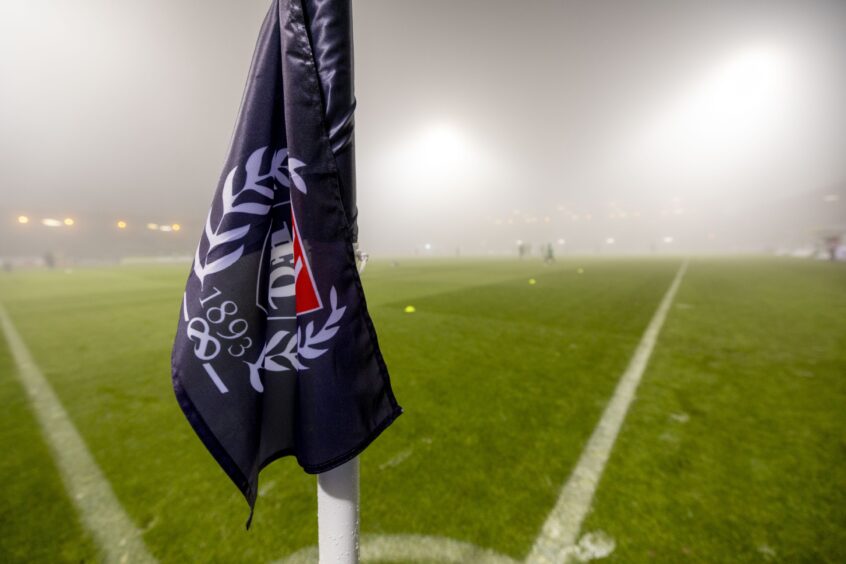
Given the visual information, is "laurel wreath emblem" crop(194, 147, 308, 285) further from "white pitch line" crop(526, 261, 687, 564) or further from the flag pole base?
"white pitch line" crop(526, 261, 687, 564)

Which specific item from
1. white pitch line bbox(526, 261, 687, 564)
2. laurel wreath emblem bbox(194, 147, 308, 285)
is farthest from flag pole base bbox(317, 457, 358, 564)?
white pitch line bbox(526, 261, 687, 564)

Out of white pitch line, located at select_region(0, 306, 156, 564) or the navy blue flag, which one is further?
white pitch line, located at select_region(0, 306, 156, 564)

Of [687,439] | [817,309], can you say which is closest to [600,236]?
[817,309]

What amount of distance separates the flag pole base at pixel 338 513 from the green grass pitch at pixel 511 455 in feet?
2.85

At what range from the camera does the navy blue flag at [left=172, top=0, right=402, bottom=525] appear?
0.93m

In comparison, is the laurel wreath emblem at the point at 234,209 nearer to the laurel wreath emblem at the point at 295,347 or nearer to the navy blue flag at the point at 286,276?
the navy blue flag at the point at 286,276

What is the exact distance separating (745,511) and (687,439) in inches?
29.2

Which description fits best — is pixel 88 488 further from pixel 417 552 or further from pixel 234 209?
pixel 234 209

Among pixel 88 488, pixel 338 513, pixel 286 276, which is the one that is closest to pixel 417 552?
pixel 338 513

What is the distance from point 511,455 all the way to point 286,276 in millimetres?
2061

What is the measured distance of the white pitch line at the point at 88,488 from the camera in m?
1.66

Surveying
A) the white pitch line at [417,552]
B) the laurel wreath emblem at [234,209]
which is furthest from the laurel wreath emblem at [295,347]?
the white pitch line at [417,552]

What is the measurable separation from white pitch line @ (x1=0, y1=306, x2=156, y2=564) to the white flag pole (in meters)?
1.24

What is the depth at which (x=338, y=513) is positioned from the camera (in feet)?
3.27
